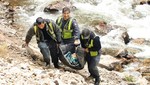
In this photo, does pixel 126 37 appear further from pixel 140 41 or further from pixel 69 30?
pixel 69 30

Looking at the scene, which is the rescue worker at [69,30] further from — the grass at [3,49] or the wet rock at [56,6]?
the wet rock at [56,6]

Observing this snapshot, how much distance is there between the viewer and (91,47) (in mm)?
9289

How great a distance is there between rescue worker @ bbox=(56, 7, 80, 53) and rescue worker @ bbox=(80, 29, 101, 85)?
0.44 m

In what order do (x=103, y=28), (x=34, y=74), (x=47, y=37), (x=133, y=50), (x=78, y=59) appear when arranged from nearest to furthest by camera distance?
(x=34, y=74)
(x=47, y=37)
(x=78, y=59)
(x=133, y=50)
(x=103, y=28)

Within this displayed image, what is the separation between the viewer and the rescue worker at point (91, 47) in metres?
9.04

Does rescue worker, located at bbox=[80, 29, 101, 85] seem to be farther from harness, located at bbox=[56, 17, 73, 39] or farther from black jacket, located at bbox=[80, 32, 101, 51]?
harness, located at bbox=[56, 17, 73, 39]

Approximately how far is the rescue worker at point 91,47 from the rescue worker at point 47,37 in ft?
2.53

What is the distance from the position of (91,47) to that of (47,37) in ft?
4.26

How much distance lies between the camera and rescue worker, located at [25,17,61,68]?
9.33m

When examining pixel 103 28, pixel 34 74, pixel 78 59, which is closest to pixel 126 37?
pixel 103 28

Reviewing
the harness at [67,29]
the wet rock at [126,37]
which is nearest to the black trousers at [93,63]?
the harness at [67,29]

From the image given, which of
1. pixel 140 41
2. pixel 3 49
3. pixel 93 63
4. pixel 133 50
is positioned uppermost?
pixel 3 49

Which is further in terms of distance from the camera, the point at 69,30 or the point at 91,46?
the point at 69,30

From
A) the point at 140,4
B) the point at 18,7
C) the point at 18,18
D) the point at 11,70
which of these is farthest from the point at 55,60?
the point at 140,4
